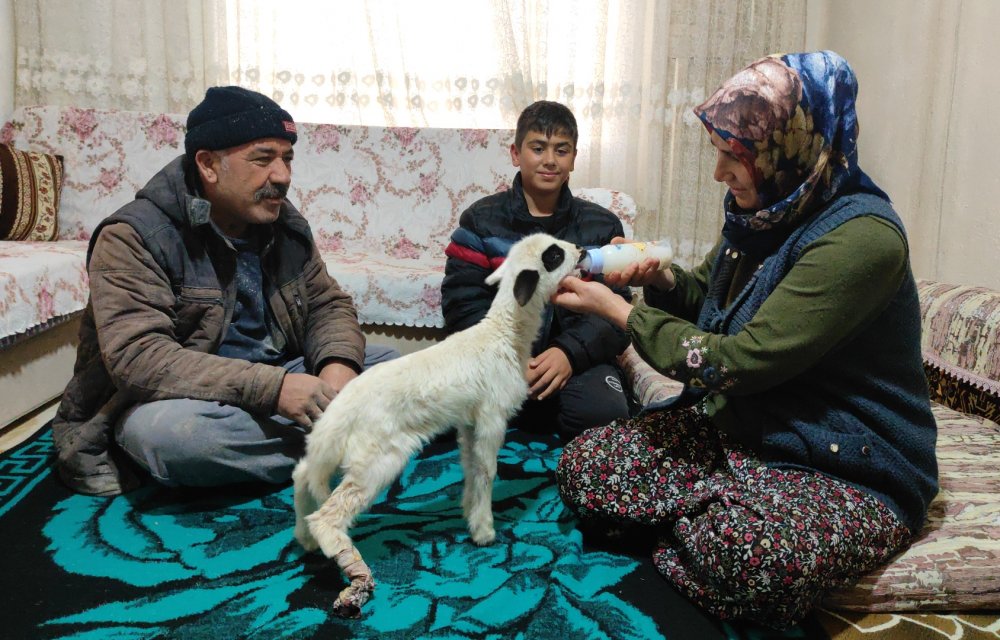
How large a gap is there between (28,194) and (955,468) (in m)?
4.24

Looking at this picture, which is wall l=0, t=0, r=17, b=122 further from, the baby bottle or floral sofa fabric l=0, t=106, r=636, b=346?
the baby bottle

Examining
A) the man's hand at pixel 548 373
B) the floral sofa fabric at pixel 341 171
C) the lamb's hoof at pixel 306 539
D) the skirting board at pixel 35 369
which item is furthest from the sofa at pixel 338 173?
the lamb's hoof at pixel 306 539

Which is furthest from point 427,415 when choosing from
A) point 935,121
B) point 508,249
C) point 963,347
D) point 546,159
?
point 935,121

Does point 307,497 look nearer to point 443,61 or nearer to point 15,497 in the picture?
point 15,497

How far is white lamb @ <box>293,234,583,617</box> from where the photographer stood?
1.68 meters

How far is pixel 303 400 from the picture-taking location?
2.06m

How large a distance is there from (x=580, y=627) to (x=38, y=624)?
4.06 feet

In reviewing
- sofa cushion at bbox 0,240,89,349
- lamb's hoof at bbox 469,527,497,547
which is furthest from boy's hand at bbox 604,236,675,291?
sofa cushion at bbox 0,240,89,349

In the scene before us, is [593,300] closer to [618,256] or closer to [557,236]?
[618,256]

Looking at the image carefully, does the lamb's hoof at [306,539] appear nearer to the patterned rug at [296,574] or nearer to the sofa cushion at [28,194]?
the patterned rug at [296,574]

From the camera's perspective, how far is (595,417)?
2.72 m

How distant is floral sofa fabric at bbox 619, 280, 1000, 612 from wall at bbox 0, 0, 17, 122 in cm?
404

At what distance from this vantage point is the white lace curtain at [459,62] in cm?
425

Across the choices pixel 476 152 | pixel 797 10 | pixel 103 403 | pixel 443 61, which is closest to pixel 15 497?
pixel 103 403
